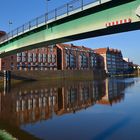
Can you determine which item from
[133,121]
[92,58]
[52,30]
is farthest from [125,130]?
[92,58]

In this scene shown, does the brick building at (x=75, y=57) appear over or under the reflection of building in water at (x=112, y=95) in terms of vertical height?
over

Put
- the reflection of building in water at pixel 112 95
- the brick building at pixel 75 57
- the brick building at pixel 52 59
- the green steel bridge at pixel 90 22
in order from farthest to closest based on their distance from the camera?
the brick building at pixel 75 57 < the brick building at pixel 52 59 < the reflection of building in water at pixel 112 95 < the green steel bridge at pixel 90 22

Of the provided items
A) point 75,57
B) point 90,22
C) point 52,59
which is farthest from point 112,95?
point 75,57

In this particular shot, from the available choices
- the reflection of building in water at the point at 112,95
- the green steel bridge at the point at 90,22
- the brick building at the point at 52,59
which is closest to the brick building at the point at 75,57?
the brick building at the point at 52,59

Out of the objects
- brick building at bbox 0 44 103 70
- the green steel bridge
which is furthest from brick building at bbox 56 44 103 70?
the green steel bridge

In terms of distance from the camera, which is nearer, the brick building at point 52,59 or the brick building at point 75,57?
the brick building at point 52,59

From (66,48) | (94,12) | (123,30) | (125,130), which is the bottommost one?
(125,130)

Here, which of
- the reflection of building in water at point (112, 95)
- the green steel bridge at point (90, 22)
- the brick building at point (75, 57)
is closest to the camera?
the green steel bridge at point (90, 22)

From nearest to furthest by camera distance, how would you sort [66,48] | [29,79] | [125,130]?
[125,130]
[29,79]
[66,48]

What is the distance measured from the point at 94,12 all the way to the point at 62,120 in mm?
12160

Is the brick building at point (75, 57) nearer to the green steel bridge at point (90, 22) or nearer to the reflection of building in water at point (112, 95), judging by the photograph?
the reflection of building in water at point (112, 95)

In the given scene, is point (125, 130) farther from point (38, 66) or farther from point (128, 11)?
point (38, 66)

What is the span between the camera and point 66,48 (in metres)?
151

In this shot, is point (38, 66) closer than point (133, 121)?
No
